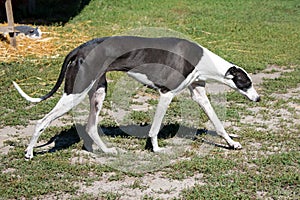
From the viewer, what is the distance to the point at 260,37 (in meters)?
13.0

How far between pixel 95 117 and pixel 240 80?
168cm

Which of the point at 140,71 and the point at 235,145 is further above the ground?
the point at 140,71

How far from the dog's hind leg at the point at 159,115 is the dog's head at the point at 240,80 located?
0.67 metres

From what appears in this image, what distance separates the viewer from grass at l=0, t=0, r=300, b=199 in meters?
5.30

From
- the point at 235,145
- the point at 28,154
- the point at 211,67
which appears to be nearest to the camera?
the point at 28,154

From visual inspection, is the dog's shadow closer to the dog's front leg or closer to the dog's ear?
the dog's front leg

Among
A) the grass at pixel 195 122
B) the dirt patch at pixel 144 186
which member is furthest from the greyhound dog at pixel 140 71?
the dirt patch at pixel 144 186

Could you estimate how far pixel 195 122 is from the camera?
7273 mm

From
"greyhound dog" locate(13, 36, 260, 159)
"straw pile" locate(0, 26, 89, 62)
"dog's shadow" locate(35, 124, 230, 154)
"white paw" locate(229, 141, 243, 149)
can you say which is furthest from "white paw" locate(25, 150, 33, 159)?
"straw pile" locate(0, 26, 89, 62)

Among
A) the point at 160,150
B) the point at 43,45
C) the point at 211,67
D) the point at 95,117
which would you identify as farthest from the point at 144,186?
the point at 43,45

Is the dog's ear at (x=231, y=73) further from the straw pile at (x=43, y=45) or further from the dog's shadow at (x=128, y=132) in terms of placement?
the straw pile at (x=43, y=45)

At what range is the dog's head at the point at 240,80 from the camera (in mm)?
6020

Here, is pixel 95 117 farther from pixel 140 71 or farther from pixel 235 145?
pixel 235 145

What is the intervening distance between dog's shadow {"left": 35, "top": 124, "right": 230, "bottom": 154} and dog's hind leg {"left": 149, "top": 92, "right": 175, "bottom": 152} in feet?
0.82
